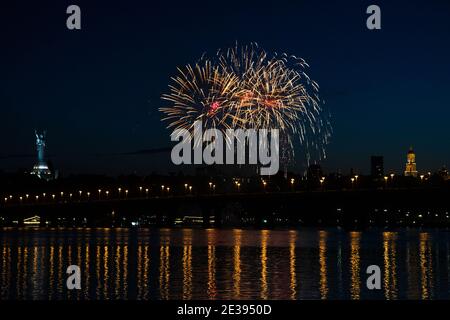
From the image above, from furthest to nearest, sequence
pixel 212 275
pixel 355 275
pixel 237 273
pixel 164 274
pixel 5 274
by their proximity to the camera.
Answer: pixel 237 273
pixel 355 275
pixel 164 274
pixel 212 275
pixel 5 274

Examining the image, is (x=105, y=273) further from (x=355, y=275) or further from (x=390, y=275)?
Result: (x=390, y=275)

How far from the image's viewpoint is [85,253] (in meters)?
80.8

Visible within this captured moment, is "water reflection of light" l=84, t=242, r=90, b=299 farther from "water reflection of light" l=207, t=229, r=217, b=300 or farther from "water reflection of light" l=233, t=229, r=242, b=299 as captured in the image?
"water reflection of light" l=233, t=229, r=242, b=299

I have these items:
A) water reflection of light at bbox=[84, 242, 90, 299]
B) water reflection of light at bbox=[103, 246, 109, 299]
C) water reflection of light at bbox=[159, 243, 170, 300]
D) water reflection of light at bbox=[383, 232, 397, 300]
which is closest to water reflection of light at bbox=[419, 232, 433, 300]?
water reflection of light at bbox=[383, 232, 397, 300]

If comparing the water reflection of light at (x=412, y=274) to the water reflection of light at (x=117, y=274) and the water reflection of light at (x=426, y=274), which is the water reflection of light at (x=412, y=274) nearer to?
the water reflection of light at (x=426, y=274)

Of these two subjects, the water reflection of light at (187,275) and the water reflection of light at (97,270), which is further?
the water reflection of light at (97,270)

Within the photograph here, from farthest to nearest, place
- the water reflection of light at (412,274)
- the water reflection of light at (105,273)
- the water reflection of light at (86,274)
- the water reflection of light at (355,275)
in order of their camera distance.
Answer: the water reflection of light at (412,274), the water reflection of light at (355,275), the water reflection of light at (86,274), the water reflection of light at (105,273)

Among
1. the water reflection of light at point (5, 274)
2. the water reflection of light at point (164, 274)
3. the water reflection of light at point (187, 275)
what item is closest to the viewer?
the water reflection of light at point (5, 274)

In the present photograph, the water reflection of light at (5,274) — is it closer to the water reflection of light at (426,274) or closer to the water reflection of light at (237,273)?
the water reflection of light at (237,273)

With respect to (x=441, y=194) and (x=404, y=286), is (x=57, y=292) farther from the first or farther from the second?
(x=441, y=194)

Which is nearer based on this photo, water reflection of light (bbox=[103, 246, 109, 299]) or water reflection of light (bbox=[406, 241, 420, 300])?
water reflection of light (bbox=[103, 246, 109, 299])

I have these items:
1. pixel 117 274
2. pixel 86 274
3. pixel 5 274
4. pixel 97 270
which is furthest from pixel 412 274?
pixel 5 274

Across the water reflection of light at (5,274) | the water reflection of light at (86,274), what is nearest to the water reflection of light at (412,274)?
the water reflection of light at (86,274)
